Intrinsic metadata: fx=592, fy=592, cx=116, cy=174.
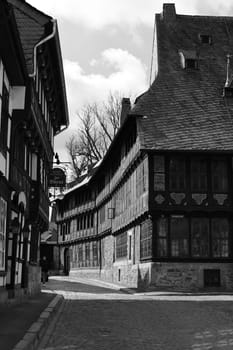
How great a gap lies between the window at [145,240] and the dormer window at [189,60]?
986 centimetres

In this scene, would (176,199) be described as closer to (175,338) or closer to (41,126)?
(41,126)

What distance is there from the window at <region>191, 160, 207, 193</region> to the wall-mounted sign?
6824 millimetres

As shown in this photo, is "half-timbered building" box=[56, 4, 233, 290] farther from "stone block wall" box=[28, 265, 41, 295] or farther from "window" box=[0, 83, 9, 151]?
"window" box=[0, 83, 9, 151]

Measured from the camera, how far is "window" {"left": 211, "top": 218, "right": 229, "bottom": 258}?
27.8 metres

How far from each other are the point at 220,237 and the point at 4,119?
53.3 ft

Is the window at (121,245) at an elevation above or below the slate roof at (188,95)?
below

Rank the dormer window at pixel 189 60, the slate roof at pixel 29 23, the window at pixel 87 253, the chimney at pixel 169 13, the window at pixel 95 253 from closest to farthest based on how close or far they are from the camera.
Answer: the slate roof at pixel 29 23 → the dormer window at pixel 189 60 → the chimney at pixel 169 13 → the window at pixel 95 253 → the window at pixel 87 253

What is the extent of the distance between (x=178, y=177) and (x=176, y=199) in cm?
111

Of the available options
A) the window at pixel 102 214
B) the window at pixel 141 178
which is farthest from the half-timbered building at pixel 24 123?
the window at pixel 102 214

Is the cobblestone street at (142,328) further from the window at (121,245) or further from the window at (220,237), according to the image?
the window at (121,245)

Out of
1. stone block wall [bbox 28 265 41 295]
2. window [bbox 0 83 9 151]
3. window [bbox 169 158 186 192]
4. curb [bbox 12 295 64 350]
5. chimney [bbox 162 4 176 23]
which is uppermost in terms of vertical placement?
chimney [bbox 162 4 176 23]

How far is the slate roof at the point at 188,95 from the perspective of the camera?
28.4 m

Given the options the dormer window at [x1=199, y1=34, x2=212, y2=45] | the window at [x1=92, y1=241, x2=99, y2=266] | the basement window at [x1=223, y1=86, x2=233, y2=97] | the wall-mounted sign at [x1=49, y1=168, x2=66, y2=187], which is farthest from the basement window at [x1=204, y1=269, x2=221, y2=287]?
the window at [x1=92, y1=241, x2=99, y2=266]

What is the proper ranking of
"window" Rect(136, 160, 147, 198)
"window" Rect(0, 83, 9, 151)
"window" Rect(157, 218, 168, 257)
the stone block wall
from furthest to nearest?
"window" Rect(136, 160, 147, 198) < "window" Rect(157, 218, 168, 257) < the stone block wall < "window" Rect(0, 83, 9, 151)
